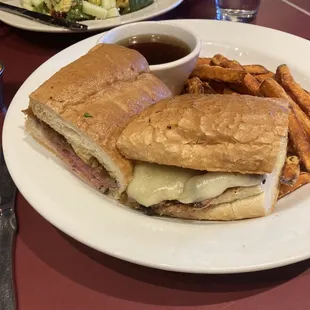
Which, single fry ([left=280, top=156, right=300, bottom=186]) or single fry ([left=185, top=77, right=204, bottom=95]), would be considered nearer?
single fry ([left=280, top=156, right=300, bottom=186])

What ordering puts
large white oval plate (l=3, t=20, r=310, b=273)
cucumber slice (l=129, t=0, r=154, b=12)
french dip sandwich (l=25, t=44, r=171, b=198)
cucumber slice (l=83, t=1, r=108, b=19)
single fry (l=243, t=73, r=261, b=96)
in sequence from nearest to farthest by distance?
large white oval plate (l=3, t=20, r=310, b=273), french dip sandwich (l=25, t=44, r=171, b=198), single fry (l=243, t=73, r=261, b=96), cucumber slice (l=83, t=1, r=108, b=19), cucumber slice (l=129, t=0, r=154, b=12)

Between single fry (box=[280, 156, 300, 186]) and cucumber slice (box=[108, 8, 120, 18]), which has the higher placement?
single fry (box=[280, 156, 300, 186])

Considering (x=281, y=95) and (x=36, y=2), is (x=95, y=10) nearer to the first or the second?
(x=36, y=2)

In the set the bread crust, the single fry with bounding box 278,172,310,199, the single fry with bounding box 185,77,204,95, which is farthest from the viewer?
the single fry with bounding box 185,77,204,95

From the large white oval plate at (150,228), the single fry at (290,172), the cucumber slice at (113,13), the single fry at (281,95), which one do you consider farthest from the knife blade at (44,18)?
the single fry at (290,172)

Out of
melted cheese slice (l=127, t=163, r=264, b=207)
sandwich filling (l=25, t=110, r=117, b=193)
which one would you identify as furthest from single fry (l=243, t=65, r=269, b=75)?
sandwich filling (l=25, t=110, r=117, b=193)

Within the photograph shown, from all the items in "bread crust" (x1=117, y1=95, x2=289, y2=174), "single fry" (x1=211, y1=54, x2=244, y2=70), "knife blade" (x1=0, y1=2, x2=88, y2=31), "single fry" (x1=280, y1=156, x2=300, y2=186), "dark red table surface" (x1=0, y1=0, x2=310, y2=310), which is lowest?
"dark red table surface" (x1=0, y1=0, x2=310, y2=310)

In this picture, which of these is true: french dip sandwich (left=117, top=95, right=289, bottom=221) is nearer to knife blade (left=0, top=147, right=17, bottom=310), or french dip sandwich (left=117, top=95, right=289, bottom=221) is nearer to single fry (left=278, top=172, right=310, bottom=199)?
single fry (left=278, top=172, right=310, bottom=199)
